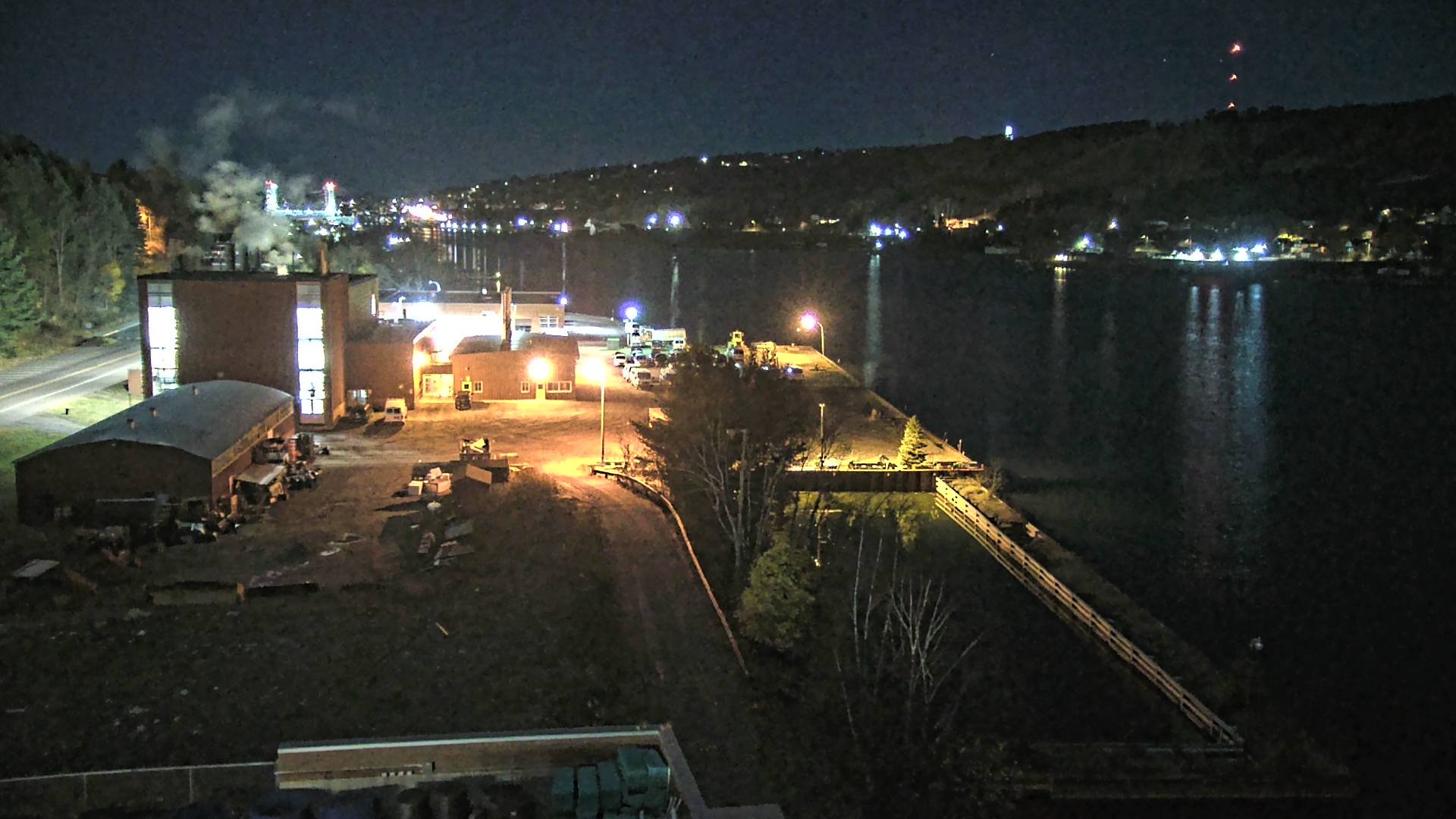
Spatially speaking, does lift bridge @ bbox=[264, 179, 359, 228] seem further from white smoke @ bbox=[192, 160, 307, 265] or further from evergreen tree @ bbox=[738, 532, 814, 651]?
evergreen tree @ bbox=[738, 532, 814, 651]

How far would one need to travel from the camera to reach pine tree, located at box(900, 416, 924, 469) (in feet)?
51.2

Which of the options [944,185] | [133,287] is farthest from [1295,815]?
[944,185]

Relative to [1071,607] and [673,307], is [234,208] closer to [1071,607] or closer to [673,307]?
[673,307]

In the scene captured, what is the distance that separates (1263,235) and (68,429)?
56.3 m

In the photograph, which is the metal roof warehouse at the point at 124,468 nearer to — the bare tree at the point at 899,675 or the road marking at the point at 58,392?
the road marking at the point at 58,392

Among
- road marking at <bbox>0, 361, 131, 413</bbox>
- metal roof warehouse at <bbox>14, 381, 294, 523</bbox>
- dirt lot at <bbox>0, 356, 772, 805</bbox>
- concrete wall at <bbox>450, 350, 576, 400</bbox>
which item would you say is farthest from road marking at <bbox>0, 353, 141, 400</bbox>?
dirt lot at <bbox>0, 356, 772, 805</bbox>

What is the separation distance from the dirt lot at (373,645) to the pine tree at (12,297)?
43.7 ft

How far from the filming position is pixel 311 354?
15.9 metres

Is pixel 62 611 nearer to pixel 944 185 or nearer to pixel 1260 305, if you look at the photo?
pixel 1260 305

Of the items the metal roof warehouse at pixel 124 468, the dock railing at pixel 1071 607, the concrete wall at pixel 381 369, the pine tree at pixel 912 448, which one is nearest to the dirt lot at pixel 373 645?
the metal roof warehouse at pixel 124 468

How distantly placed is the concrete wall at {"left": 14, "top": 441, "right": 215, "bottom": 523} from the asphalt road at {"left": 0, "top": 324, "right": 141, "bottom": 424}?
16.7 ft

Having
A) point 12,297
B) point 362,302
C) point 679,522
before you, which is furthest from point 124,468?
point 12,297

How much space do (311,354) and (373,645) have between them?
8.80 m

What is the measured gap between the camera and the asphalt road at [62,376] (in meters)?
16.4
